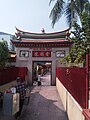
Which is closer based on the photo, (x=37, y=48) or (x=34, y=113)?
(x=34, y=113)

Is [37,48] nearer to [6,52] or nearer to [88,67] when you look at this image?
[6,52]

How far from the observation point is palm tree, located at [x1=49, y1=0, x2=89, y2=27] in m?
16.1

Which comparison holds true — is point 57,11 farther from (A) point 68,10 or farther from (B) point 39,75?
(B) point 39,75

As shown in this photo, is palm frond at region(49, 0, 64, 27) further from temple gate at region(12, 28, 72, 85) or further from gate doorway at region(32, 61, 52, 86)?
gate doorway at region(32, 61, 52, 86)

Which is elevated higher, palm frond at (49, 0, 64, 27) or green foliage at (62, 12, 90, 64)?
palm frond at (49, 0, 64, 27)

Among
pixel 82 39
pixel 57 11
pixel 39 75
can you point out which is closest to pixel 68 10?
pixel 57 11

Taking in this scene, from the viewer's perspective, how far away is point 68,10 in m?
16.7

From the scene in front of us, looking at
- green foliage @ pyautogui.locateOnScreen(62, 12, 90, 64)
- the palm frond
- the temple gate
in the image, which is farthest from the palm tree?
the temple gate

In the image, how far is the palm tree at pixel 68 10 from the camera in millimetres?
16078

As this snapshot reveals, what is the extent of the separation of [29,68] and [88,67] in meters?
20.9

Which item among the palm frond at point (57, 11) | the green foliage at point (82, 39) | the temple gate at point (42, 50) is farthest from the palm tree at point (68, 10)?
the temple gate at point (42, 50)

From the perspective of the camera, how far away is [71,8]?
16.1 m

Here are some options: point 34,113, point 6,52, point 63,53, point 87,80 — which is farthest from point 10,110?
point 63,53

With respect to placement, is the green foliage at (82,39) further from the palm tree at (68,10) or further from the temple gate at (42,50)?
the temple gate at (42,50)
